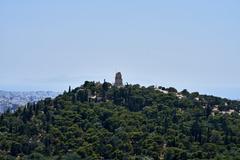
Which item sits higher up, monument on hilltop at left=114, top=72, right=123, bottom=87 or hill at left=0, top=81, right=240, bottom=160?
monument on hilltop at left=114, top=72, right=123, bottom=87

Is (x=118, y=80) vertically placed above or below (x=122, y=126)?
above

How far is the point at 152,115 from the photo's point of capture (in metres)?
105

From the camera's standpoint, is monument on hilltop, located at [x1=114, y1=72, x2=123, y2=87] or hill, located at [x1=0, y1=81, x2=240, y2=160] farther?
monument on hilltop, located at [x1=114, y1=72, x2=123, y2=87]

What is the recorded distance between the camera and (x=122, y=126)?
9775cm

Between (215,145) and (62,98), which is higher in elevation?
(62,98)

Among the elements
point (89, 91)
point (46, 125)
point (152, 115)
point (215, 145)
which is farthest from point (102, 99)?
point (215, 145)

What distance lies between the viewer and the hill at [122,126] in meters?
87.1

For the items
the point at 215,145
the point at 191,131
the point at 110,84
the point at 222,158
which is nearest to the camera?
the point at 222,158

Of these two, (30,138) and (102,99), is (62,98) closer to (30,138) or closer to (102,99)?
(102,99)

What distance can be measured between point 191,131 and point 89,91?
1088 inches

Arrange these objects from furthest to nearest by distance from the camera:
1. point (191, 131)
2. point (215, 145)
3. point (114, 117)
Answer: point (114, 117) < point (191, 131) < point (215, 145)

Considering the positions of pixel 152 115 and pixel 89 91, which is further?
pixel 89 91

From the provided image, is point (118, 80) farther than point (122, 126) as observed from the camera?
Yes

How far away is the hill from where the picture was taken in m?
87.1
